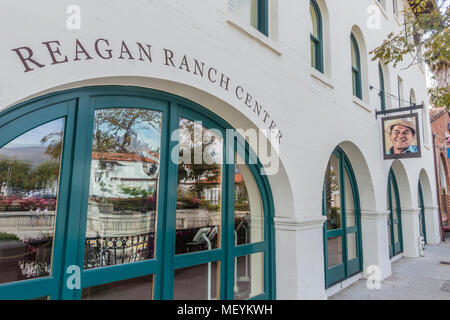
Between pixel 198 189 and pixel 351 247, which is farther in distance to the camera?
pixel 351 247

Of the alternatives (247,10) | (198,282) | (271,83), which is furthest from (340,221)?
(247,10)

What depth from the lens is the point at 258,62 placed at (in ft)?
14.4

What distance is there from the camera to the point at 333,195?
6941mm

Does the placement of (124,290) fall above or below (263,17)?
below

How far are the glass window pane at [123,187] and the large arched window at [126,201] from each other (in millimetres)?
11

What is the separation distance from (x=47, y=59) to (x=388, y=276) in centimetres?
879

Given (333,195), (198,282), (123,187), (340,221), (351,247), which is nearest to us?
(123,187)

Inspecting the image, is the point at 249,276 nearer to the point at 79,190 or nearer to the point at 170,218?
the point at 170,218

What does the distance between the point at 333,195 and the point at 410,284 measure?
9.46ft

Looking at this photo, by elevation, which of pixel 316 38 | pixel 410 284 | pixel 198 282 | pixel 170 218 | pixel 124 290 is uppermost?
pixel 316 38

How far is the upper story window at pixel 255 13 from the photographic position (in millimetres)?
4598

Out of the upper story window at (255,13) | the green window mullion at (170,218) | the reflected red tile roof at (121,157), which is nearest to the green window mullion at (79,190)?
the reflected red tile roof at (121,157)

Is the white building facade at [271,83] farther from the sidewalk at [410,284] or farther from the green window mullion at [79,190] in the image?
the sidewalk at [410,284]

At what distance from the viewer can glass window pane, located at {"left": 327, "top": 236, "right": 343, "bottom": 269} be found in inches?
258
